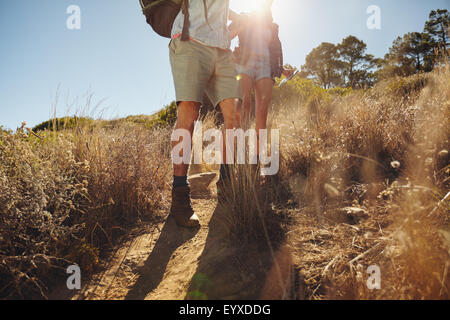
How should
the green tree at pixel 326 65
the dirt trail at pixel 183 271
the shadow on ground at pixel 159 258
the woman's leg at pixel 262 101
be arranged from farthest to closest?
the green tree at pixel 326 65 → the woman's leg at pixel 262 101 → the shadow on ground at pixel 159 258 → the dirt trail at pixel 183 271

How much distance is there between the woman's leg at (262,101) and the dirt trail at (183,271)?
1342mm

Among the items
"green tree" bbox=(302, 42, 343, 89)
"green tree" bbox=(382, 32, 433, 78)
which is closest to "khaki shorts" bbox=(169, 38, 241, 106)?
"green tree" bbox=(382, 32, 433, 78)

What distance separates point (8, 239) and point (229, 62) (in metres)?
1.82

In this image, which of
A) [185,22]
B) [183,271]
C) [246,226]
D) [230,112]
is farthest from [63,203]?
[185,22]

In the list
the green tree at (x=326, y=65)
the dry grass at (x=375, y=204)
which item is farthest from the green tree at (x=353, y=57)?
the dry grass at (x=375, y=204)

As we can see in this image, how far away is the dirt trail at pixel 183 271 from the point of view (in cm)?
106

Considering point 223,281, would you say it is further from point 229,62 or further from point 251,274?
point 229,62

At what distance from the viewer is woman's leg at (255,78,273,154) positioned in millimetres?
2586

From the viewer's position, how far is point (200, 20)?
1.78 metres

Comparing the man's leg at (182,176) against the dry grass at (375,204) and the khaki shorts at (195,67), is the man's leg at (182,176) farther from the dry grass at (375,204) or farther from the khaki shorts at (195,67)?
the dry grass at (375,204)

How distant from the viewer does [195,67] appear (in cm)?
176

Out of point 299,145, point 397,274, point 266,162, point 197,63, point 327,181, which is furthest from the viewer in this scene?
point 266,162

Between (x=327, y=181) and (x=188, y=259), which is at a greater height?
(x=327, y=181)

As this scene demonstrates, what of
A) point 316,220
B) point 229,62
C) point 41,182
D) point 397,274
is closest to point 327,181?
point 316,220
